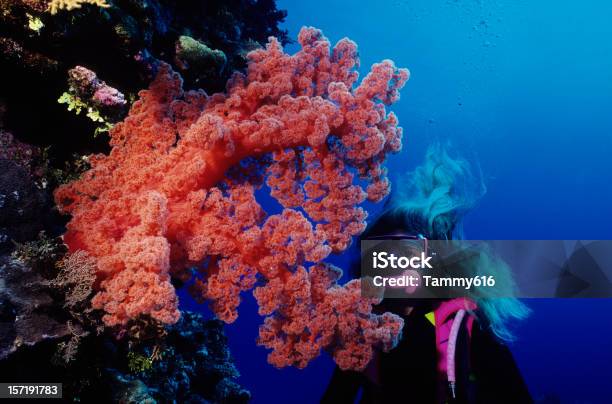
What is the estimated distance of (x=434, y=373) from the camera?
3.19 metres

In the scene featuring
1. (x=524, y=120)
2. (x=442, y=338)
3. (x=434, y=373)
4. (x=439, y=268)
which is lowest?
(x=434, y=373)

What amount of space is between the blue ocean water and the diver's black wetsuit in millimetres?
43254

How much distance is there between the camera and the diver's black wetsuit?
303 cm

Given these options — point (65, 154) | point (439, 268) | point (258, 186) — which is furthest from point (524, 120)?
point (65, 154)

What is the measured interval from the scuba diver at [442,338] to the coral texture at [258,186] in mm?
835

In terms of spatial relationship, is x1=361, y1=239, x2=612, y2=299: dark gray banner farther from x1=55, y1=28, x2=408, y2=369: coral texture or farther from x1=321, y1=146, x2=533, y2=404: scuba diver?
x1=55, y1=28, x2=408, y2=369: coral texture

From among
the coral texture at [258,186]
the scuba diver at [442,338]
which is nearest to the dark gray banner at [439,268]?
the scuba diver at [442,338]

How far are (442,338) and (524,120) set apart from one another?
66899 millimetres

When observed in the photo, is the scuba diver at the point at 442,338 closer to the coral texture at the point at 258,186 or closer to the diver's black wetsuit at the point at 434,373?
the diver's black wetsuit at the point at 434,373

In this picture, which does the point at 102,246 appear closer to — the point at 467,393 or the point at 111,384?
the point at 111,384

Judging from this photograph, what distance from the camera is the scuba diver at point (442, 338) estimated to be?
3053mm

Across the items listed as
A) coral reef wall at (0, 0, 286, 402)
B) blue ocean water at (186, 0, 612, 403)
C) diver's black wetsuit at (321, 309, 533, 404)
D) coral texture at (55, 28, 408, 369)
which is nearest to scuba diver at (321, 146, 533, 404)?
diver's black wetsuit at (321, 309, 533, 404)

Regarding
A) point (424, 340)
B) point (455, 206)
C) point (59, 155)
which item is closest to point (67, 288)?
point (59, 155)

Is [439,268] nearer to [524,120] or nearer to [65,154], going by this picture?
[65,154]
